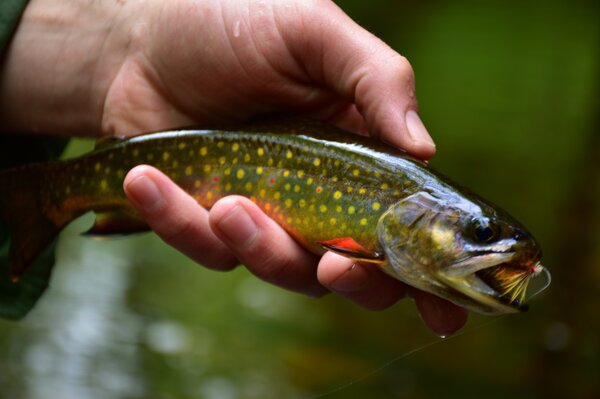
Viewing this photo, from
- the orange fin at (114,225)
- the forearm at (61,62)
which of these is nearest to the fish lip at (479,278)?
the orange fin at (114,225)

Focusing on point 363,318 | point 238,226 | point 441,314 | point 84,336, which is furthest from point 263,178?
point 363,318

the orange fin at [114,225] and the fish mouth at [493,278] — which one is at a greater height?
the fish mouth at [493,278]

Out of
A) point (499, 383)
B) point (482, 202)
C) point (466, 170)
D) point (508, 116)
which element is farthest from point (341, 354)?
point (508, 116)

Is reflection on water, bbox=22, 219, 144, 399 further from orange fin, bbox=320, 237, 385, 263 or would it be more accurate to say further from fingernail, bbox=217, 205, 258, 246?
orange fin, bbox=320, 237, 385, 263

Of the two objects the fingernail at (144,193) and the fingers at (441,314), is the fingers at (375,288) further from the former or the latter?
the fingernail at (144,193)

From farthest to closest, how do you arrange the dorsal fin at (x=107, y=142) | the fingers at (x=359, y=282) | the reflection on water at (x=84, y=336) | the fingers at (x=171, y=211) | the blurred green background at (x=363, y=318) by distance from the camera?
the blurred green background at (x=363, y=318), the reflection on water at (x=84, y=336), the dorsal fin at (x=107, y=142), the fingers at (x=171, y=211), the fingers at (x=359, y=282)

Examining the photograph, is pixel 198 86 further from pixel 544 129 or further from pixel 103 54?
pixel 544 129

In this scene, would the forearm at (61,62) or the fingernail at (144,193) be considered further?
the forearm at (61,62)
